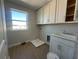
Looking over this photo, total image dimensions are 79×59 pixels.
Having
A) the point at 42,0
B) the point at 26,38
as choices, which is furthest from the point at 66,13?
the point at 26,38

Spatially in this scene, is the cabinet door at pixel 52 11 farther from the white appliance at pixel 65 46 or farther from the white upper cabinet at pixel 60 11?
the white appliance at pixel 65 46

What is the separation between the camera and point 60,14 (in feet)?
7.69

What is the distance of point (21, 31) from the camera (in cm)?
359

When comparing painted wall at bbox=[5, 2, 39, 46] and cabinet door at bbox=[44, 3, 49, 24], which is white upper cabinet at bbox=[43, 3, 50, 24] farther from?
painted wall at bbox=[5, 2, 39, 46]

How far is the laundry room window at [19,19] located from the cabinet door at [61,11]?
192cm

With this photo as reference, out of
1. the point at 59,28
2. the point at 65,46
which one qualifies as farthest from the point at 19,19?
the point at 65,46

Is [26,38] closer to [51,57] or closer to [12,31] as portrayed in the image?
[12,31]

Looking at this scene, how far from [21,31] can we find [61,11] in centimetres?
230

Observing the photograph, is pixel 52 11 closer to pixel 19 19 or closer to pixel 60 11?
pixel 60 11

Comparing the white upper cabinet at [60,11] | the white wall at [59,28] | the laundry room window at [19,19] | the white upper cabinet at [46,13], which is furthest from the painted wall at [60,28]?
the laundry room window at [19,19]

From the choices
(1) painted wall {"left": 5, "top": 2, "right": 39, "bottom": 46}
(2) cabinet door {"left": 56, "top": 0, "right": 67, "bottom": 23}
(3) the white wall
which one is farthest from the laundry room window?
(2) cabinet door {"left": 56, "top": 0, "right": 67, "bottom": 23}

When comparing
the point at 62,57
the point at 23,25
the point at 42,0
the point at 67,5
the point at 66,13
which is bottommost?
the point at 62,57

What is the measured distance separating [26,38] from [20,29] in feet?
2.19

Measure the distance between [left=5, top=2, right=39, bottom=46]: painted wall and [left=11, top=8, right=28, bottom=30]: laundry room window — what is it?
0.54 feet
